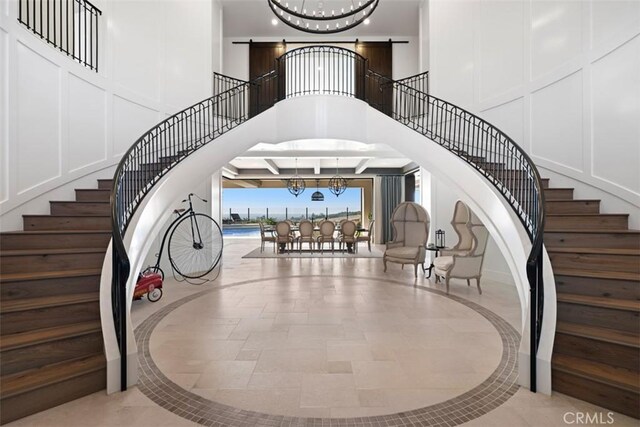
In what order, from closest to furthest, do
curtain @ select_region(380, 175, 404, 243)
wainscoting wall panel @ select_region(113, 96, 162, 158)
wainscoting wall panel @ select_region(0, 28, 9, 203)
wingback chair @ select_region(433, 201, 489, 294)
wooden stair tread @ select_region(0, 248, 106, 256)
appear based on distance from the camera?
wooden stair tread @ select_region(0, 248, 106, 256) < wainscoting wall panel @ select_region(0, 28, 9, 203) < wingback chair @ select_region(433, 201, 489, 294) < wainscoting wall panel @ select_region(113, 96, 162, 158) < curtain @ select_region(380, 175, 404, 243)

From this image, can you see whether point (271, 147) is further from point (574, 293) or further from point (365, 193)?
point (365, 193)

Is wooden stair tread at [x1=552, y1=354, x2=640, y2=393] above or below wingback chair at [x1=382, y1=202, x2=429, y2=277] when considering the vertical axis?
below

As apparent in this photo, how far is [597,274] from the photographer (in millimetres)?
2693

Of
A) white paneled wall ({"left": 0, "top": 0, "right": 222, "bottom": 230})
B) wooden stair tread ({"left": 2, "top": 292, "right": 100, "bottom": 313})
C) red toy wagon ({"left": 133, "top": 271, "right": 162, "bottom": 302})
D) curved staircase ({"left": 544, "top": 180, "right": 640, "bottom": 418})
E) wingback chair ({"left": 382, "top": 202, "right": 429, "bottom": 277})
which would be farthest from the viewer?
wingback chair ({"left": 382, "top": 202, "right": 429, "bottom": 277})

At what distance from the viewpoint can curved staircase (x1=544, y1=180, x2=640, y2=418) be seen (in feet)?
6.88

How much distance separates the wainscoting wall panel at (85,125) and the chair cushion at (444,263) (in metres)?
5.90

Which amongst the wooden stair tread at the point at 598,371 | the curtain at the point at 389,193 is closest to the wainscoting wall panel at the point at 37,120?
the wooden stair tread at the point at 598,371

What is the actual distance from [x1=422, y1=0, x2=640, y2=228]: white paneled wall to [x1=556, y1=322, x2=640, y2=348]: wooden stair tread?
2128 mm

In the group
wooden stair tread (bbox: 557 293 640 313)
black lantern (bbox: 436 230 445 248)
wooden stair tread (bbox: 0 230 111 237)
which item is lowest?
wooden stair tread (bbox: 557 293 640 313)

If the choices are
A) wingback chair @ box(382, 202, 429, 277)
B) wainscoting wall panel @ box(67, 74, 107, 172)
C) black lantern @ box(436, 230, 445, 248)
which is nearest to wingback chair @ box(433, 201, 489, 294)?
black lantern @ box(436, 230, 445, 248)

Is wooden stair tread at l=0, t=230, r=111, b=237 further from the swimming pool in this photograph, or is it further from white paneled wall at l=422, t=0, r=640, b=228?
the swimming pool

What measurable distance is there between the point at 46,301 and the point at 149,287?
2065mm

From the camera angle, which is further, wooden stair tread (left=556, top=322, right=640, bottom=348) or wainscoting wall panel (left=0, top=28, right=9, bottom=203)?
wainscoting wall panel (left=0, top=28, right=9, bottom=203)

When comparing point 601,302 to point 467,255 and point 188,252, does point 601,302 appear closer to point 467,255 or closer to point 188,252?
point 467,255
